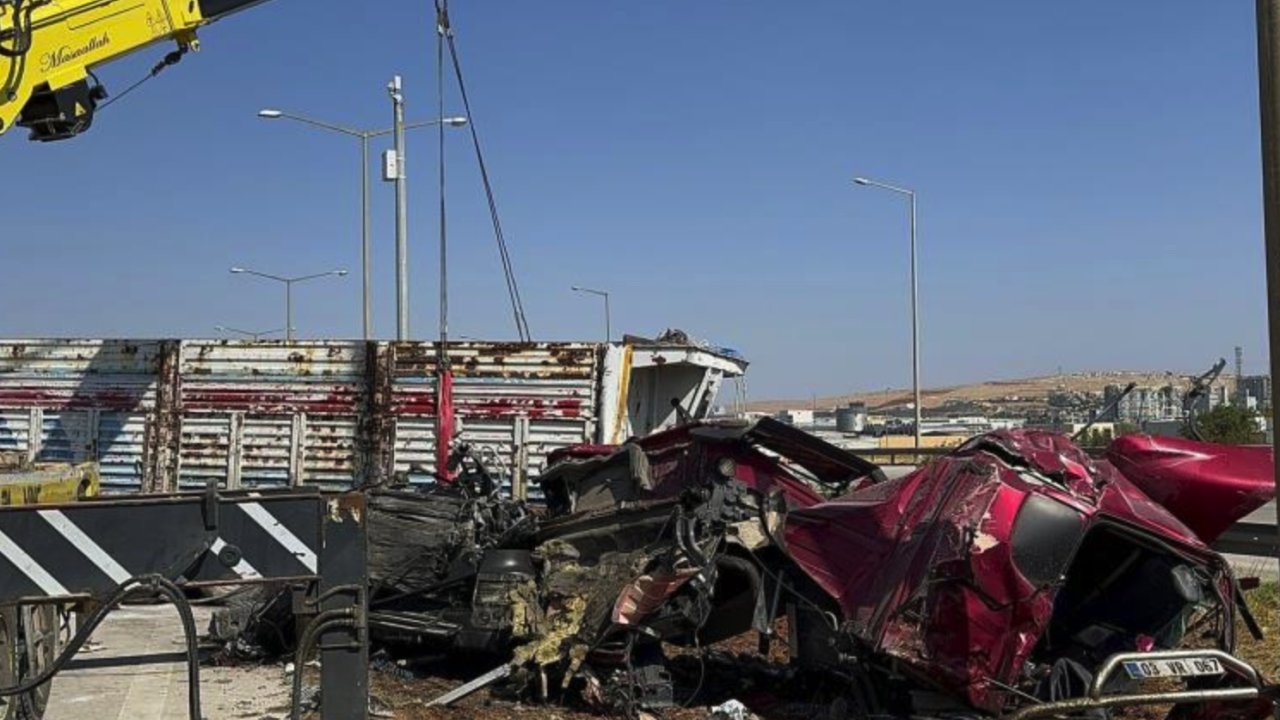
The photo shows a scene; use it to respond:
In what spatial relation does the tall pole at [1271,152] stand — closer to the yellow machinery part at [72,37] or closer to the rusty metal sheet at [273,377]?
the yellow machinery part at [72,37]

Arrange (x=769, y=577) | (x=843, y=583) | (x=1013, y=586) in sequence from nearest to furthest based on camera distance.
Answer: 1. (x=1013, y=586)
2. (x=843, y=583)
3. (x=769, y=577)

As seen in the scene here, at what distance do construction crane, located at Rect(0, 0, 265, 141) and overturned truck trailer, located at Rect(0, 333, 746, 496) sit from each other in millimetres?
6382

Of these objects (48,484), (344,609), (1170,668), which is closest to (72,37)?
(48,484)

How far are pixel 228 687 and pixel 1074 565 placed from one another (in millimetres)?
5023

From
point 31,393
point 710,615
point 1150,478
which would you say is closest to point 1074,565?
point 1150,478

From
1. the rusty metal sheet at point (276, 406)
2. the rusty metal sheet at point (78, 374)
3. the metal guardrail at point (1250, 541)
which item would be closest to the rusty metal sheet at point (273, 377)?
the rusty metal sheet at point (276, 406)

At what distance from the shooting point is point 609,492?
782 cm

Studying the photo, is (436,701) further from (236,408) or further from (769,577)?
(236,408)

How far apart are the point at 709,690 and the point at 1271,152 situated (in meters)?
4.59

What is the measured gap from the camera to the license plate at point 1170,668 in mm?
3650

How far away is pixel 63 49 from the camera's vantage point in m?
6.52

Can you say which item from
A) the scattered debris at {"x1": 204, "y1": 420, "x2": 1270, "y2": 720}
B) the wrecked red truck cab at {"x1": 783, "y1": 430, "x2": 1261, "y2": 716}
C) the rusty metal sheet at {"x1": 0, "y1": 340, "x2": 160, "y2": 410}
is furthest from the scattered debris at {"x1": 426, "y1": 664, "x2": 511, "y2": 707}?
the rusty metal sheet at {"x1": 0, "y1": 340, "x2": 160, "y2": 410}

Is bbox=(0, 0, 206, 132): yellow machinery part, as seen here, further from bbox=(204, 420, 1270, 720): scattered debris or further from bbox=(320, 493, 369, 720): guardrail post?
bbox=(320, 493, 369, 720): guardrail post

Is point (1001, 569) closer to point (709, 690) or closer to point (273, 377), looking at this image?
point (709, 690)
